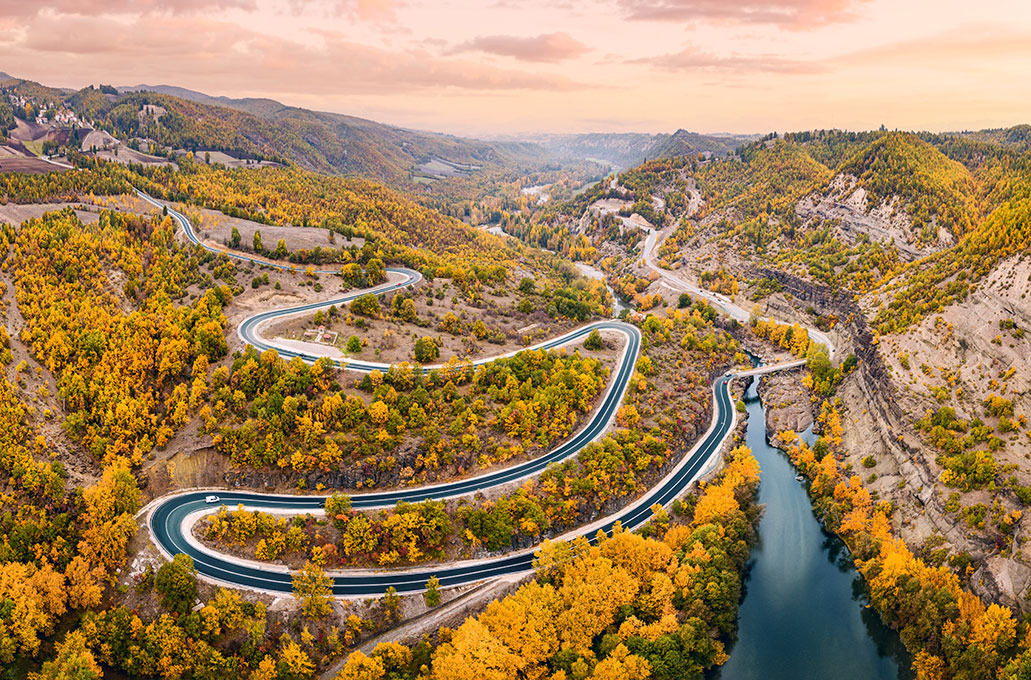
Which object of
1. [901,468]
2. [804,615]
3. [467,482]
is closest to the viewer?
[804,615]

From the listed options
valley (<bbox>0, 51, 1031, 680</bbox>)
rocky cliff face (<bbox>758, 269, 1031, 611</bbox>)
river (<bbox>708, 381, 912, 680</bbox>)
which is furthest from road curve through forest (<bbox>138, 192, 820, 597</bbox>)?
Answer: rocky cliff face (<bbox>758, 269, 1031, 611</bbox>)

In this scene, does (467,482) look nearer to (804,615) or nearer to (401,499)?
(401,499)

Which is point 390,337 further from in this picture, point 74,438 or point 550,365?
point 74,438

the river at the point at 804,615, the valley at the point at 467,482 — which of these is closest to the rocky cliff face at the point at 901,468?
the valley at the point at 467,482

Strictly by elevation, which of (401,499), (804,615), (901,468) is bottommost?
(804,615)

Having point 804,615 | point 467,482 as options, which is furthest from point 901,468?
point 467,482

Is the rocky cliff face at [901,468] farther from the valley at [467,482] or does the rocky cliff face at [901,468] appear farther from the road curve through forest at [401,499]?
the road curve through forest at [401,499]
